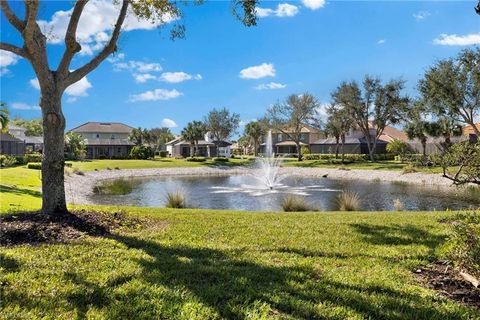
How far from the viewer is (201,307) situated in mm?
4031

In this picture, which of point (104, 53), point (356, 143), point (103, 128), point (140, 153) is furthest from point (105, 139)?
point (104, 53)

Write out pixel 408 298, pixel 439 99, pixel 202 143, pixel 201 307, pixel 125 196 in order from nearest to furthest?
pixel 201 307 → pixel 408 298 → pixel 125 196 → pixel 439 99 → pixel 202 143

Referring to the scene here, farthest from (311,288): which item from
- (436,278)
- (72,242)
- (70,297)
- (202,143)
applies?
(202,143)

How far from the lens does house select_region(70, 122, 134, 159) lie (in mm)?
74250

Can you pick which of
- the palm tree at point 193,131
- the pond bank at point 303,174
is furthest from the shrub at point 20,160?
the palm tree at point 193,131

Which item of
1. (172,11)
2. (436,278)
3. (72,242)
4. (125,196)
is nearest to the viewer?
(436,278)

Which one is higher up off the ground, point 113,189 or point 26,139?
point 26,139

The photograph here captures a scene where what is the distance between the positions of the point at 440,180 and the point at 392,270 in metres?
30.3

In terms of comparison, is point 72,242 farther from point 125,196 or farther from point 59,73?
point 125,196

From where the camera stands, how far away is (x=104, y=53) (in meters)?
9.05

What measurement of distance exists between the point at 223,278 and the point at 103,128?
261ft

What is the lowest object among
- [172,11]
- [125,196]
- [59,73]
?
[125,196]

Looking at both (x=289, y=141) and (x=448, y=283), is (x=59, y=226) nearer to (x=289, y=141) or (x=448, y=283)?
(x=448, y=283)

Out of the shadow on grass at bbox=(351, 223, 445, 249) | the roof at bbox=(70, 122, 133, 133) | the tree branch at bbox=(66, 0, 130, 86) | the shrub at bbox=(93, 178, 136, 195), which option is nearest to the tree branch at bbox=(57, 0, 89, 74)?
the tree branch at bbox=(66, 0, 130, 86)
